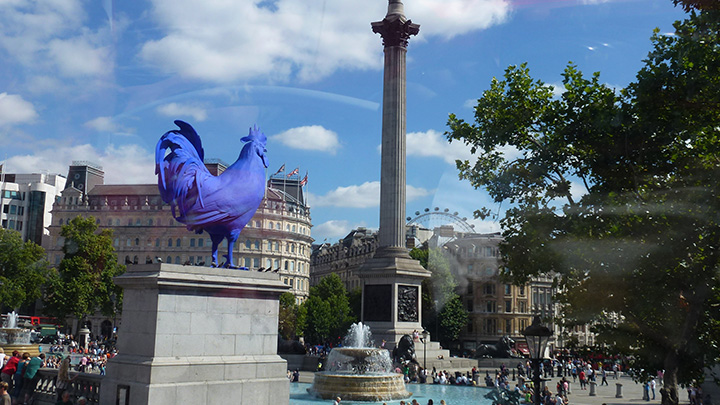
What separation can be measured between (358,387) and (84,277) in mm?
48819

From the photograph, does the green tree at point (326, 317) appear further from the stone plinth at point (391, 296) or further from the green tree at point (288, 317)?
the stone plinth at point (391, 296)

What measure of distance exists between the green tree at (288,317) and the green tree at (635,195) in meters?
64.9

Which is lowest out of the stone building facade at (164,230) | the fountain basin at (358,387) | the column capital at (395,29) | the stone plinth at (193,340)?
the fountain basin at (358,387)

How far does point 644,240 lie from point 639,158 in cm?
293

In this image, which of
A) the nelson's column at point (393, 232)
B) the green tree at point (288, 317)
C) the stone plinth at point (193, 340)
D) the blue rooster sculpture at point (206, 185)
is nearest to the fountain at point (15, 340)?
the nelson's column at point (393, 232)

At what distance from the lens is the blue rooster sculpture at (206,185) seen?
1458 centimetres

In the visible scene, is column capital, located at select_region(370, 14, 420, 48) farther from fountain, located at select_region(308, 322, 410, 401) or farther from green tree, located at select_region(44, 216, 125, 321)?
Result: green tree, located at select_region(44, 216, 125, 321)

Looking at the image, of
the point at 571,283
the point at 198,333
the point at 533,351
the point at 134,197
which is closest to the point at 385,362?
the point at 571,283

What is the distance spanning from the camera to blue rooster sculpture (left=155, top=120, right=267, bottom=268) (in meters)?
14.6

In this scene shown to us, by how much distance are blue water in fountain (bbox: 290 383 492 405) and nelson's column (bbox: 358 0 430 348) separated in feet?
15.7

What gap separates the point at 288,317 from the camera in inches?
3265

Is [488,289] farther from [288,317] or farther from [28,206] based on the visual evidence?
[28,206]

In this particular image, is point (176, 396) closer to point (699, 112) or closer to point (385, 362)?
point (699, 112)

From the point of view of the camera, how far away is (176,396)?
13.3m
